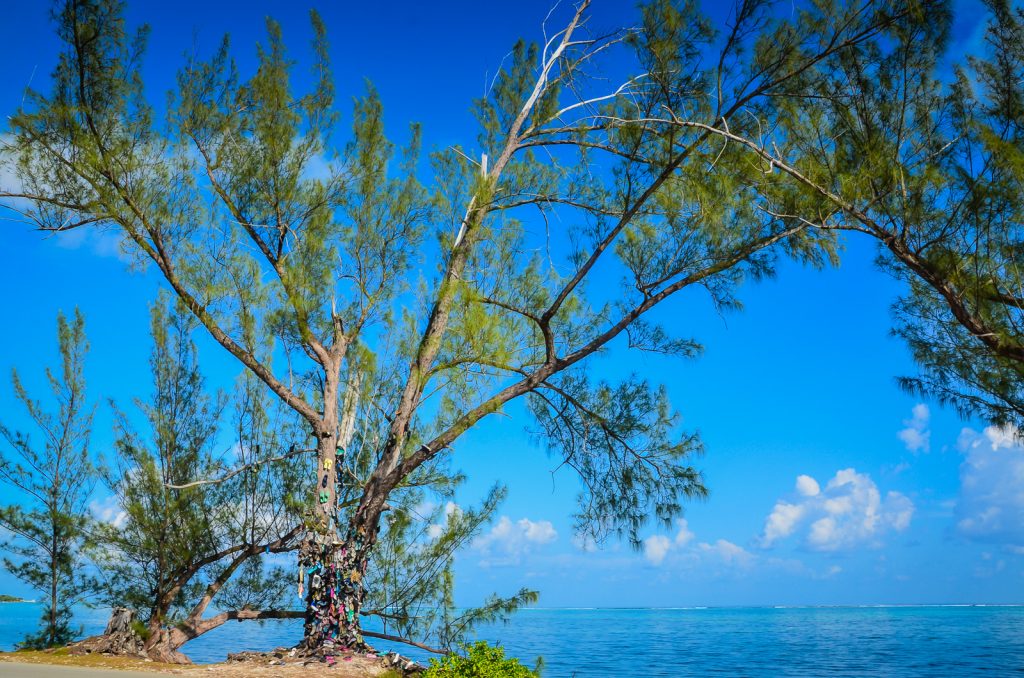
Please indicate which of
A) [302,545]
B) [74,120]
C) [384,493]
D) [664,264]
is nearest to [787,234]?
[664,264]

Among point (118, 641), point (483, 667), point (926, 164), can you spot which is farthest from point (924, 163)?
point (118, 641)

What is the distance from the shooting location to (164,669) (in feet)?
17.8

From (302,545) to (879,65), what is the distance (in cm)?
529

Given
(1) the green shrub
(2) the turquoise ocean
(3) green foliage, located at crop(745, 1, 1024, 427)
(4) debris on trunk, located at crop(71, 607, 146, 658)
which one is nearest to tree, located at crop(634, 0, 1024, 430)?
(3) green foliage, located at crop(745, 1, 1024, 427)

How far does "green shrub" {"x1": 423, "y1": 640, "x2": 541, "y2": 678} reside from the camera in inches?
174

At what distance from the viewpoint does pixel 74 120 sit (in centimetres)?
590

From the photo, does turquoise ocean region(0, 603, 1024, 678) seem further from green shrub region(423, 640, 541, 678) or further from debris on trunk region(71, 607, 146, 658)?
green shrub region(423, 640, 541, 678)

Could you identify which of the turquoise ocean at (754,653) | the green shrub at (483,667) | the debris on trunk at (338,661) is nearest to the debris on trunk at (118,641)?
the debris on trunk at (338,661)

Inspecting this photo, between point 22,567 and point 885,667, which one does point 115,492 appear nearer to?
point 22,567

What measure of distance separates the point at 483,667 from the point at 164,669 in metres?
2.52

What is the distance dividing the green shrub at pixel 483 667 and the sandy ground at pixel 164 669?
2.59ft

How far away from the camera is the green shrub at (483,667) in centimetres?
441

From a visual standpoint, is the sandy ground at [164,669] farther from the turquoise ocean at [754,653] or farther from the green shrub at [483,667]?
the turquoise ocean at [754,653]

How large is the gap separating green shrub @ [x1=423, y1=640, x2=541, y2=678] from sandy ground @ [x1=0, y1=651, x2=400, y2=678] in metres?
0.79
